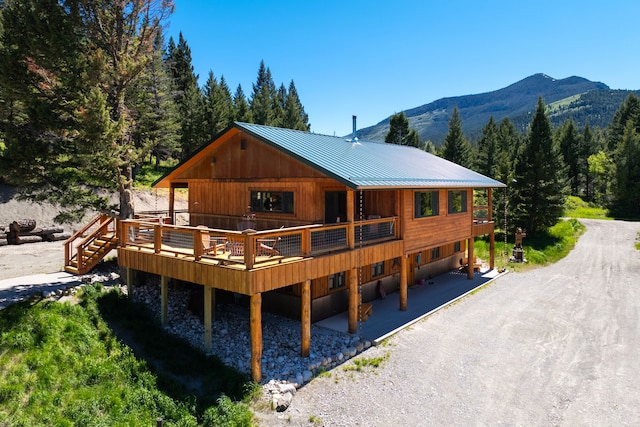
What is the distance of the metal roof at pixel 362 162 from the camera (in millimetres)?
12109

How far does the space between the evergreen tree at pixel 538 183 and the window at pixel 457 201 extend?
13316 mm

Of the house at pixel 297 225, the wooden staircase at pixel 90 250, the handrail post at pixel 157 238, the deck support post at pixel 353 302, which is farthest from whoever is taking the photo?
the wooden staircase at pixel 90 250

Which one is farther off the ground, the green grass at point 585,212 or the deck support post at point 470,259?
the green grass at point 585,212

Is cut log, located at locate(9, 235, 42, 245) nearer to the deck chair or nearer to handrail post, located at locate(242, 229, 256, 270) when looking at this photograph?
the deck chair

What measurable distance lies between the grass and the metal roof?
20.4ft

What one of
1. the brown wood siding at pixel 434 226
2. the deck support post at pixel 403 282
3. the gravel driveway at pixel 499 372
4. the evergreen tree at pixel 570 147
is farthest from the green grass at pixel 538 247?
the evergreen tree at pixel 570 147

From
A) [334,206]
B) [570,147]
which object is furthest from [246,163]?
[570,147]

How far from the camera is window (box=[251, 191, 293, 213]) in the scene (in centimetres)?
1411

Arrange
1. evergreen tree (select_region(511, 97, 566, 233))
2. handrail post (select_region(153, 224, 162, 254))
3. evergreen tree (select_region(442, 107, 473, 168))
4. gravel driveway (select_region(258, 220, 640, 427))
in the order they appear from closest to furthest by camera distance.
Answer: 1. gravel driveway (select_region(258, 220, 640, 427))
2. handrail post (select_region(153, 224, 162, 254))
3. evergreen tree (select_region(511, 97, 566, 233))
4. evergreen tree (select_region(442, 107, 473, 168))

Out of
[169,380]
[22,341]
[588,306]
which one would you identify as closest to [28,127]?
[22,341]

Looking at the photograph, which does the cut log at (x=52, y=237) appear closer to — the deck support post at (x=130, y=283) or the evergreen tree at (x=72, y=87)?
the evergreen tree at (x=72, y=87)

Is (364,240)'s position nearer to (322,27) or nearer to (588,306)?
(588,306)

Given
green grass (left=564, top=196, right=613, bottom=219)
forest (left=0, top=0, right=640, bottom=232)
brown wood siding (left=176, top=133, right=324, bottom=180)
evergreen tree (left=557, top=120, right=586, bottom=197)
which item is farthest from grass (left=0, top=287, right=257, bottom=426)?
evergreen tree (left=557, top=120, right=586, bottom=197)

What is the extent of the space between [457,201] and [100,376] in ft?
50.9
